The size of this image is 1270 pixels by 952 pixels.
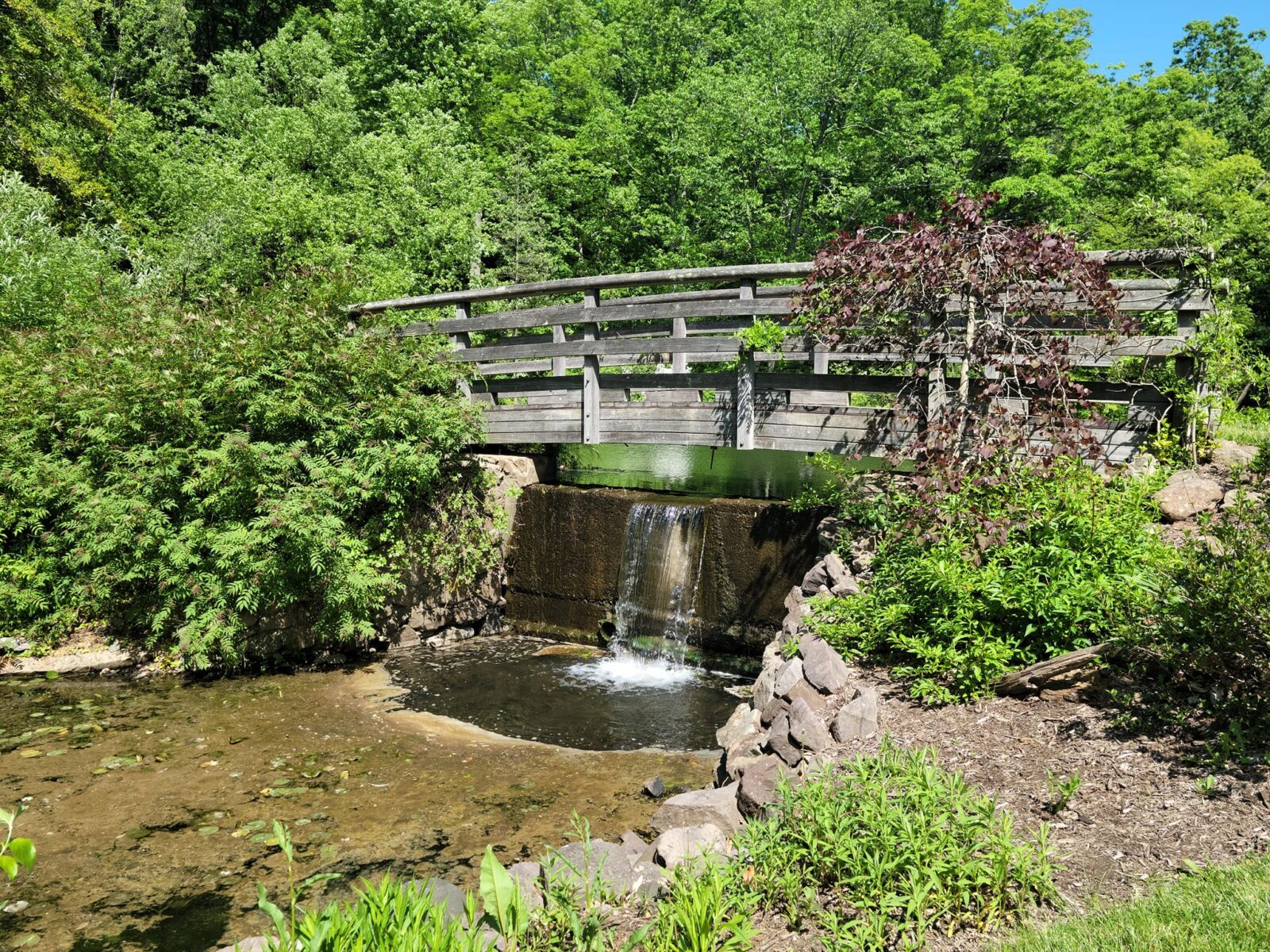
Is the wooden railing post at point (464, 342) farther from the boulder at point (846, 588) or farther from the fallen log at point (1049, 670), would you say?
the fallen log at point (1049, 670)

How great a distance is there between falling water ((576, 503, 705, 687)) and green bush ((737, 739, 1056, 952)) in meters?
4.86

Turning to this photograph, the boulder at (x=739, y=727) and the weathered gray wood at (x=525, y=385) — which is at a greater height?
the weathered gray wood at (x=525, y=385)

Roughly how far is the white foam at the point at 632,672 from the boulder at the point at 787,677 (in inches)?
109

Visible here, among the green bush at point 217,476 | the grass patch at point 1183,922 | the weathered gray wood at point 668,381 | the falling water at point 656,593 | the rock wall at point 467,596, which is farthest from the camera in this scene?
the rock wall at point 467,596

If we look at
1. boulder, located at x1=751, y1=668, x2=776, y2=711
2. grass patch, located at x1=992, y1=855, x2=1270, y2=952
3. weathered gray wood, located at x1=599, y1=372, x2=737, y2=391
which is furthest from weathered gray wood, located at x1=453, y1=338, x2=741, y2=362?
grass patch, located at x1=992, y1=855, x2=1270, y2=952

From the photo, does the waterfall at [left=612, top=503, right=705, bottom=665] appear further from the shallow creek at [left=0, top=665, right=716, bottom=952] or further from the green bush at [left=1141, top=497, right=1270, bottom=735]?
the green bush at [left=1141, top=497, right=1270, bottom=735]

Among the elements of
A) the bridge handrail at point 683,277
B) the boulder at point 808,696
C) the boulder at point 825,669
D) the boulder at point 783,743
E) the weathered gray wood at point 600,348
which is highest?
the bridge handrail at point 683,277

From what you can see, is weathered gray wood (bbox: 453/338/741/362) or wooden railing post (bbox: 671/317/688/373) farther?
wooden railing post (bbox: 671/317/688/373)

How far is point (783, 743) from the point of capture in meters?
4.93

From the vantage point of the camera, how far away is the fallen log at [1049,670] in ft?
15.0

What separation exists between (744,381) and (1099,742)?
487cm

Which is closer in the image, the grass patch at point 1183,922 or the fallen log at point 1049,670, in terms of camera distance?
the grass patch at point 1183,922

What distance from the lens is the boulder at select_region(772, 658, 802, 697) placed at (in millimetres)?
5473

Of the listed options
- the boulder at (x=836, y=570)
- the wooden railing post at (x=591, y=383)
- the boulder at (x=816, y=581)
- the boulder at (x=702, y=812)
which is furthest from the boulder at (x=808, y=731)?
the wooden railing post at (x=591, y=383)
